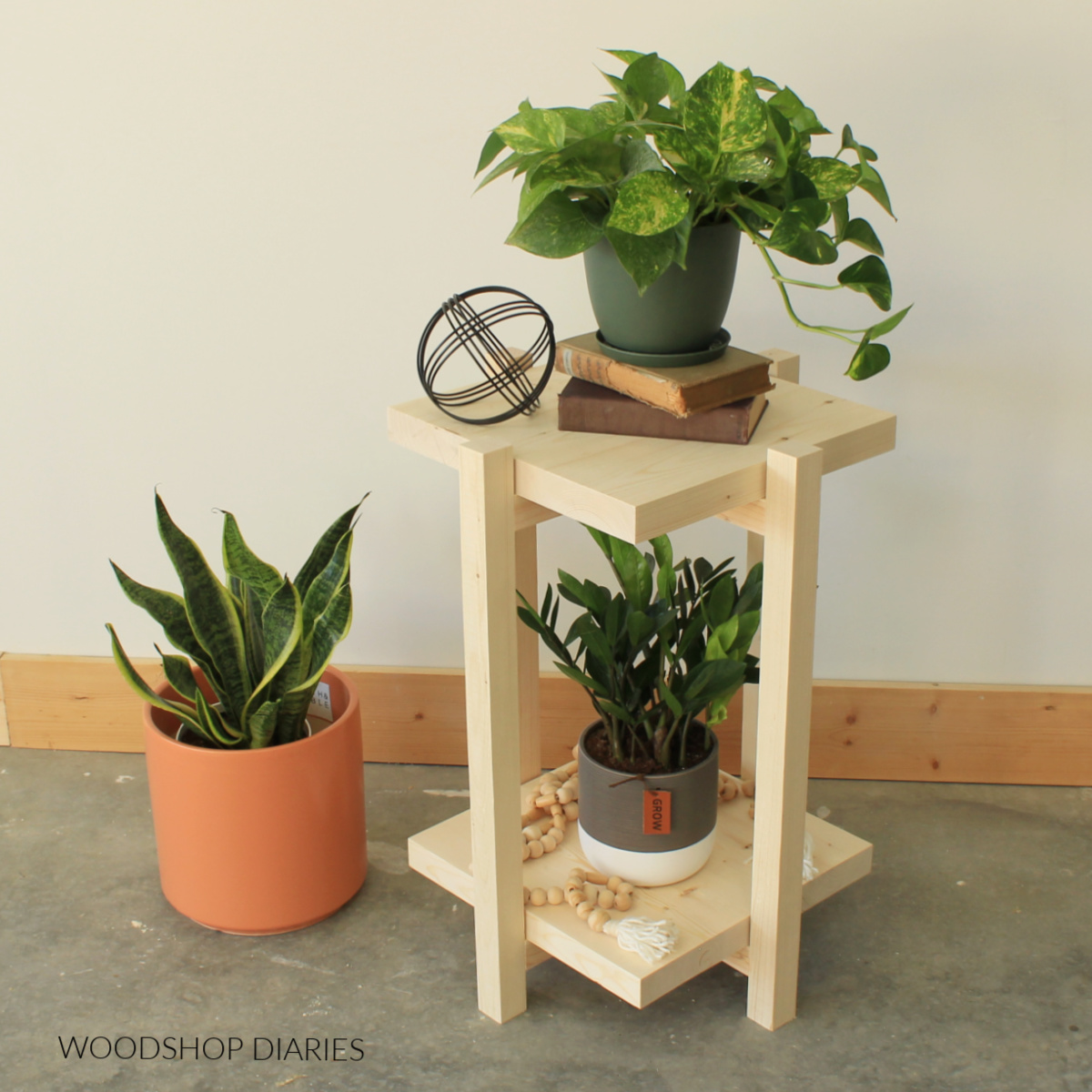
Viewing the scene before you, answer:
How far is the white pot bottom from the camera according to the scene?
138 cm

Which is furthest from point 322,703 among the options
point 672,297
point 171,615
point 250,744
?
point 672,297

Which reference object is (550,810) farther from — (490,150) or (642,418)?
(490,150)

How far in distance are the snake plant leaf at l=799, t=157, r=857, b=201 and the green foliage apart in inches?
25.3

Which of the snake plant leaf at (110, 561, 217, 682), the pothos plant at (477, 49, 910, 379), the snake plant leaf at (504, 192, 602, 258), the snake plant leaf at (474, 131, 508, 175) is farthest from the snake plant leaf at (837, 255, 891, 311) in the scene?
the snake plant leaf at (110, 561, 217, 682)

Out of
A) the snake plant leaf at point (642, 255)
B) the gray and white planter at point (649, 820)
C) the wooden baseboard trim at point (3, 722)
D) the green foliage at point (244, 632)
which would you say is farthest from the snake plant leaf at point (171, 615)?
the snake plant leaf at point (642, 255)

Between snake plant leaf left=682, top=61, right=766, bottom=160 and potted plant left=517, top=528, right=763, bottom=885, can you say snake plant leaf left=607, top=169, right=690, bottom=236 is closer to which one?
snake plant leaf left=682, top=61, right=766, bottom=160

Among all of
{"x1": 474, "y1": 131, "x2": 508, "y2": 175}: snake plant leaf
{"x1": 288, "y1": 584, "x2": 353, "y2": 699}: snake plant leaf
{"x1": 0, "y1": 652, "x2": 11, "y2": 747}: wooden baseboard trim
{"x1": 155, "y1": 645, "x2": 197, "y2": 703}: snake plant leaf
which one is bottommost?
{"x1": 0, "y1": 652, "x2": 11, "y2": 747}: wooden baseboard trim

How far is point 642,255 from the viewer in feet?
3.57

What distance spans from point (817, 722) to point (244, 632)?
34.4 inches

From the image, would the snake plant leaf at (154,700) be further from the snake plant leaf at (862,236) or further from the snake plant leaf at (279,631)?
the snake plant leaf at (862,236)

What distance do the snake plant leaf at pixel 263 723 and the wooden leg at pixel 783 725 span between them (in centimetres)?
57

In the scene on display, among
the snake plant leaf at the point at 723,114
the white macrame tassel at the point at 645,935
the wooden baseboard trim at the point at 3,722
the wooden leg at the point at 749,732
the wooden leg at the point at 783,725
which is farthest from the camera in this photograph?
the wooden baseboard trim at the point at 3,722

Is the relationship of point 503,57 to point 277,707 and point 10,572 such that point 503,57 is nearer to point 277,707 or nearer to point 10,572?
point 277,707

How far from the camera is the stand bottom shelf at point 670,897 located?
4.20 feet
